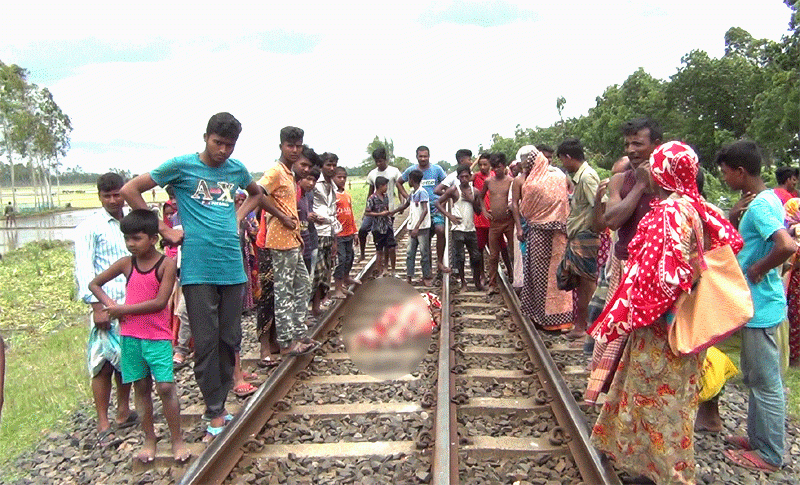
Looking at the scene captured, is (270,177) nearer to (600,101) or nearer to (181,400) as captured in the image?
(181,400)

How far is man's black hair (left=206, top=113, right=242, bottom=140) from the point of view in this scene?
3836 millimetres

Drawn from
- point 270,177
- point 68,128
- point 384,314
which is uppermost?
point 68,128

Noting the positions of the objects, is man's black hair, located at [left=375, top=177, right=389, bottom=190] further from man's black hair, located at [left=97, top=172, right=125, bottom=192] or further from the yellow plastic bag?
the yellow plastic bag

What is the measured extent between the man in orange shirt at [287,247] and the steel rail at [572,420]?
2.00m

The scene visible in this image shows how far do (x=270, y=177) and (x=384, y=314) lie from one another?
64.6 inches

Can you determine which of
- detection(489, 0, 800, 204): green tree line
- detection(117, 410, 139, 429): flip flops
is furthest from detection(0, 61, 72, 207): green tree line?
detection(117, 410, 139, 429): flip flops

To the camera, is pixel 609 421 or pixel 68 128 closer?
pixel 609 421

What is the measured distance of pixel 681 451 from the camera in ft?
9.95

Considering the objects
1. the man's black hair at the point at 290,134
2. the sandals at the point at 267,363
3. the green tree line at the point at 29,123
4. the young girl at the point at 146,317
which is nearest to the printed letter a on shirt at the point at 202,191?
the young girl at the point at 146,317

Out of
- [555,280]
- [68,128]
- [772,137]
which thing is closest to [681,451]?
[555,280]

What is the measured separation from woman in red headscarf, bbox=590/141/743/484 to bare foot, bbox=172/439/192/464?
2491 millimetres

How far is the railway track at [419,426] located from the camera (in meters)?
3.45

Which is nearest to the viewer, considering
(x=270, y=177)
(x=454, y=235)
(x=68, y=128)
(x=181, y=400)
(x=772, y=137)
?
(x=181, y=400)

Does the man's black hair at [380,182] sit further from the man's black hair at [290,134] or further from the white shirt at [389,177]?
the man's black hair at [290,134]
